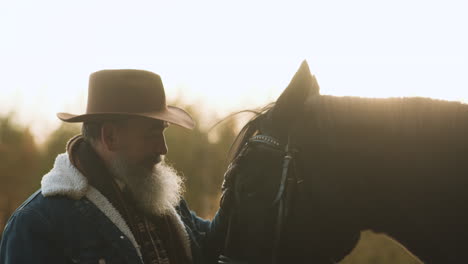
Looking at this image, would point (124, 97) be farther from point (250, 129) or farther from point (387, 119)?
point (387, 119)

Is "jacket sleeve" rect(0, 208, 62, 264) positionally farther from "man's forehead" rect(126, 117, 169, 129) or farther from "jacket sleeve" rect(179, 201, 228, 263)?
"jacket sleeve" rect(179, 201, 228, 263)

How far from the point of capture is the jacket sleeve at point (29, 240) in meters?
2.68

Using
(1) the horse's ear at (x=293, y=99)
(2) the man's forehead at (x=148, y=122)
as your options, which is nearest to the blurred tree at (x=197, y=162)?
(2) the man's forehead at (x=148, y=122)

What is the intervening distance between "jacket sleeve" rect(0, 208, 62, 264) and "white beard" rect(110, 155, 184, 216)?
56 cm

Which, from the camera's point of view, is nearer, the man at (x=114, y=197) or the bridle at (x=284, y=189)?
the bridle at (x=284, y=189)

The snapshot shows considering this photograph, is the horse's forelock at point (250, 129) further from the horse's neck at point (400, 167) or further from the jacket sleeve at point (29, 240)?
the jacket sleeve at point (29, 240)

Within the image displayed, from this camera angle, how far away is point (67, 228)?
2.79 metres

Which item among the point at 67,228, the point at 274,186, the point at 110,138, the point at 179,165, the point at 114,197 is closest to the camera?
the point at 274,186

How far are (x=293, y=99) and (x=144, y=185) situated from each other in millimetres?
1190

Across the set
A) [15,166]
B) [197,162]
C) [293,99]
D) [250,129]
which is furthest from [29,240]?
[15,166]

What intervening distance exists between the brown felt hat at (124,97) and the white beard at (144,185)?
0.30 m

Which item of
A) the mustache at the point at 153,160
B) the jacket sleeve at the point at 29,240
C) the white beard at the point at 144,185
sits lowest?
the jacket sleeve at the point at 29,240

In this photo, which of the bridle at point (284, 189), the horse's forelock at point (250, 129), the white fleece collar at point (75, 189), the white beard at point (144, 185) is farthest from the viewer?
the white beard at point (144, 185)

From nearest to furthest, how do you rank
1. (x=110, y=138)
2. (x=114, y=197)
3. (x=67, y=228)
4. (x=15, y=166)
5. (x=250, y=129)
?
(x=250, y=129) → (x=67, y=228) → (x=114, y=197) → (x=110, y=138) → (x=15, y=166)
